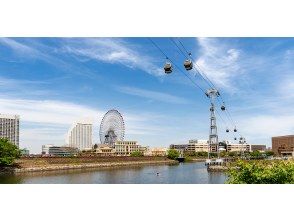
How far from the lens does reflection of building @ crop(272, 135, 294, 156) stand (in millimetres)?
78075

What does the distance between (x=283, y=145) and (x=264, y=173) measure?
7521 centimetres

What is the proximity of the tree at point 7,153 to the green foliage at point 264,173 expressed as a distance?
85.3 feet

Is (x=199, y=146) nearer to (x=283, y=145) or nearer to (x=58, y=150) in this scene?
(x=283, y=145)

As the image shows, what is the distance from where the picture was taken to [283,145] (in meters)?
80.8

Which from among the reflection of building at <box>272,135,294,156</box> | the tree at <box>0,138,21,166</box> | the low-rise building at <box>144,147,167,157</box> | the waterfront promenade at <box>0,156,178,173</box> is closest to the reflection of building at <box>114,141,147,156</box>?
the low-rise building at <box>144,147,167,157</box>

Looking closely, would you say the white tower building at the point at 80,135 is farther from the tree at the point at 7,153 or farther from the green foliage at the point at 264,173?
the green foliage at the point at 264,173

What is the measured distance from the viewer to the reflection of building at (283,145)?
7807 centimetres

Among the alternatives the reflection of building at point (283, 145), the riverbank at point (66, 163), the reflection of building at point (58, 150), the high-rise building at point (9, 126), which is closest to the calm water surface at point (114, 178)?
the riverbank at point (66, 163)

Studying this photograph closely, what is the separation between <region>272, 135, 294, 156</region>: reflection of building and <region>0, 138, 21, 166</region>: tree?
5543 centimetres
